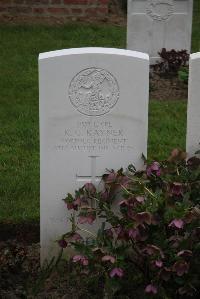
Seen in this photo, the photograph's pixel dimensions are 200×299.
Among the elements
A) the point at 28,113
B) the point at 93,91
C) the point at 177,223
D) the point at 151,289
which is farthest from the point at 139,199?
the point at 28,113

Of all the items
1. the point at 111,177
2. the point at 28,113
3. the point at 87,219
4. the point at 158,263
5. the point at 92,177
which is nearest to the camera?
the point at 158,263

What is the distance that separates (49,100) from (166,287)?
3.95ft

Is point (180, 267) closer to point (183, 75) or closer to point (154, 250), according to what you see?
point (154, 250)

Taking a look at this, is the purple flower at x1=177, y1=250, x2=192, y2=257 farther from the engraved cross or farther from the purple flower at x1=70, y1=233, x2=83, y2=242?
the engraved cross

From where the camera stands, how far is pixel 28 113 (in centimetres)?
712

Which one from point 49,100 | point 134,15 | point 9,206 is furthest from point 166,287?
point 134,15

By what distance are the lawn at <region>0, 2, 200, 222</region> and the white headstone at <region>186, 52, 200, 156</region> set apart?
112 cm

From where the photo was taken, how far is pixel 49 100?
13.5ft

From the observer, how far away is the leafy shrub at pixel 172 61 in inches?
329

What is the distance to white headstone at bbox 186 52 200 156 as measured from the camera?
4125 millimetres

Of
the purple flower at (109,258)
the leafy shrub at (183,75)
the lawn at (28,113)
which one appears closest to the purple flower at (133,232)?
the purple flower at (109,258)

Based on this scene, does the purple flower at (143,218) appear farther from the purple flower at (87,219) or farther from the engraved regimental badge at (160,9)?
the engraved regimental badge at (160,9)

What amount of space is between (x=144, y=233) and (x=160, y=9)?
16.6ft

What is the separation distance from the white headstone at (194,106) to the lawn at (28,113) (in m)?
1.12
